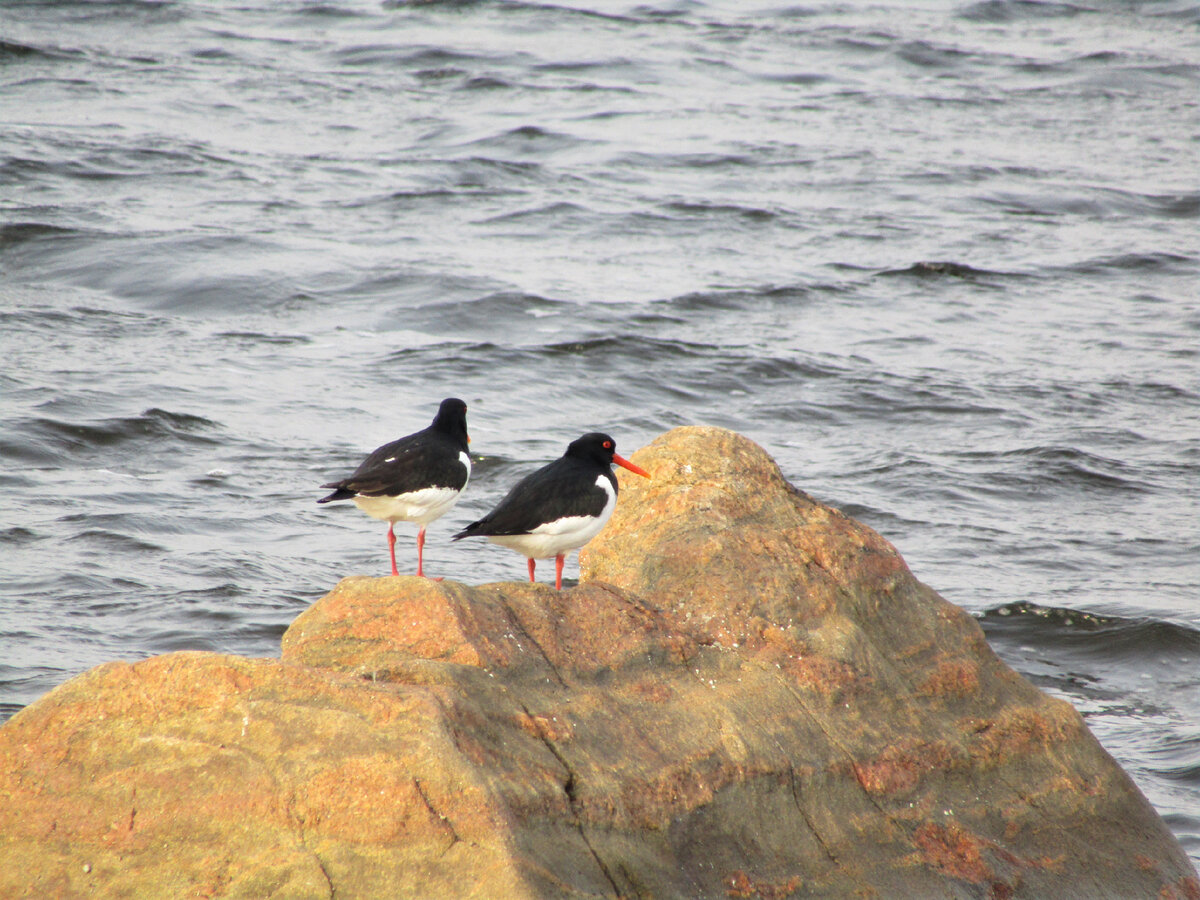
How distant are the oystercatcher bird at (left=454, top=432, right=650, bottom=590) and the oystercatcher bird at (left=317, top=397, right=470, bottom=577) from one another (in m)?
0.66

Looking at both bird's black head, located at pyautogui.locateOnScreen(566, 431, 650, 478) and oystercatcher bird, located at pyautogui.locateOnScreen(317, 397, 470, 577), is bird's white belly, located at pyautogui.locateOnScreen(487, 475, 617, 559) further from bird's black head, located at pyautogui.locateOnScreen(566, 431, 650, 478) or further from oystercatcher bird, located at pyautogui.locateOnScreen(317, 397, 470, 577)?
oystercatcher bird, located at pyautogui.locateOnScreen(317, 397, 470, 577)

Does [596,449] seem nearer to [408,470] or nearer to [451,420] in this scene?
[408,470]

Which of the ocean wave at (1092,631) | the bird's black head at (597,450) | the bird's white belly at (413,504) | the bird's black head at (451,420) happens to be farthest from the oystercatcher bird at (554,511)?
the ocean wave at (1092,631)

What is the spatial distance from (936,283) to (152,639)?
39.9ft

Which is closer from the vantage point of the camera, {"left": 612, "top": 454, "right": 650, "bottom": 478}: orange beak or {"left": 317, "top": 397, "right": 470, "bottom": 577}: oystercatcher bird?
{"left": 612, "top": 454, "right": 650, "bottom": 478}: orange beak

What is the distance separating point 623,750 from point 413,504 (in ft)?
9.25

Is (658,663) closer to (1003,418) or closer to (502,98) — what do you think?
(1003,418)

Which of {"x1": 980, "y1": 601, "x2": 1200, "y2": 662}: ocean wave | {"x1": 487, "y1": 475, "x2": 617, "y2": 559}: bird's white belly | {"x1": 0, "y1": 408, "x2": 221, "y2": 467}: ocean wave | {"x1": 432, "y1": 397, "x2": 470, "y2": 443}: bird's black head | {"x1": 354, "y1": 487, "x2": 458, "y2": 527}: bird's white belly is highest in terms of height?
{"x1": 432, "y1": 397, "x2": 470, "y2": 443}: bird's black head

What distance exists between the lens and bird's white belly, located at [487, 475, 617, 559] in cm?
612

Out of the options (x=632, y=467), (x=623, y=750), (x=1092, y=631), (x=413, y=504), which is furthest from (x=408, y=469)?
(x=1092, y=631)

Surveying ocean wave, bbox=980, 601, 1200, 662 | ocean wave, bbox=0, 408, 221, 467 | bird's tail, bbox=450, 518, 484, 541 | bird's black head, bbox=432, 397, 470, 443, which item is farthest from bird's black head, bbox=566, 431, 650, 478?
ocean wave, bbox=0, 408, 221, 467

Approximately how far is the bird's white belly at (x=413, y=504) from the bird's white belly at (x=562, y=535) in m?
0.66

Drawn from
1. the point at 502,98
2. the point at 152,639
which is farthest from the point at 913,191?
the point at 152,639

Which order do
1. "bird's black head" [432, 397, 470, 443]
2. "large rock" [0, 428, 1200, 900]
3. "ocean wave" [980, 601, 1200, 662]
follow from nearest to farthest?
"large rock" [0, 428, 1200, 900]
"bird's black head" [432, 397, 470, 443]
"ocean wave" [980, 601, 1200, 662]
